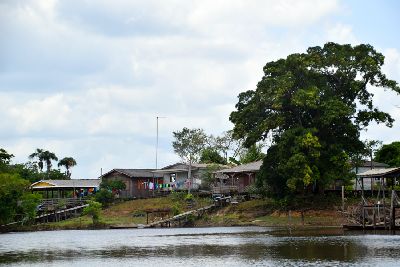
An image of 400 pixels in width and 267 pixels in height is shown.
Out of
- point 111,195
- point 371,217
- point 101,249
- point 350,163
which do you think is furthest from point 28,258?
point 111,195

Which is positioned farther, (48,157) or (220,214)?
(48,157)

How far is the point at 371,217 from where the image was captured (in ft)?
208

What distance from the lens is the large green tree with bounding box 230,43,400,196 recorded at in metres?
73.1

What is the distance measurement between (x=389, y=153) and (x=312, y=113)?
23.6 meters

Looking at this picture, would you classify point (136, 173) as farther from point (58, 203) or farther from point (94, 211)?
point (94, 211)

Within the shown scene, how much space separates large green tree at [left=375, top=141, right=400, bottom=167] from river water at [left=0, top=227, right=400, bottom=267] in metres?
34.1

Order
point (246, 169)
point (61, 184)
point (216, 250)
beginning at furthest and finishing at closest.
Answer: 1. point (61, 184)
2. point (246, 169)
3. point (216, 250)

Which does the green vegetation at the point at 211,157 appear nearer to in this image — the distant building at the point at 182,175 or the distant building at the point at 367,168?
the distant building at the point at 182,175

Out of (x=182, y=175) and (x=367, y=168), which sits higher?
(x=182, y=175)

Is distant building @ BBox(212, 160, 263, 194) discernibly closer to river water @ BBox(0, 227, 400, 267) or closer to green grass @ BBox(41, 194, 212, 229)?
green grass @ BBox(41, 194, 212, 229)

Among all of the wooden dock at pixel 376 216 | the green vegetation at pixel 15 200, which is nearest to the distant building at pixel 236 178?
the green vegetation at pixel 15 200

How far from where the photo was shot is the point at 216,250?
47.3 metres

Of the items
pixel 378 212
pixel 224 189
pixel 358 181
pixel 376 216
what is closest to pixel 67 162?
pixel 224 189

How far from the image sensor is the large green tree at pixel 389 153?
94312mm
